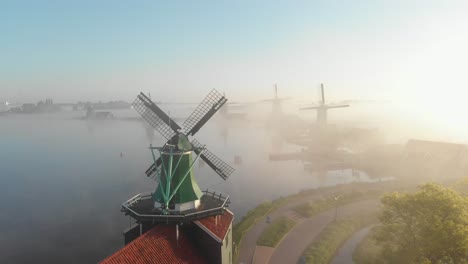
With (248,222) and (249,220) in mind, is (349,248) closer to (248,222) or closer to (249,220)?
(248,222)

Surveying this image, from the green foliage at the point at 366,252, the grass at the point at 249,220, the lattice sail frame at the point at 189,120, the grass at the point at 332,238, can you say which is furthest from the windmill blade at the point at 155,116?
the green foliage at the point at 366,252

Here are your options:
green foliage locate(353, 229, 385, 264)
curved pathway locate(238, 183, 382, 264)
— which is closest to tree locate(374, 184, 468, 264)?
green foliage locate(353, 229, 385, 264)

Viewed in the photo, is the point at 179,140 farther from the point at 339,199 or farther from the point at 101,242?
the point at 339,199

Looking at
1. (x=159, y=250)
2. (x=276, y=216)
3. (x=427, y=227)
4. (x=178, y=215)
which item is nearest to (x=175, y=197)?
(x=178, y=215)

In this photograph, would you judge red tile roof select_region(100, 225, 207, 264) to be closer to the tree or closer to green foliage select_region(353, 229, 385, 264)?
the tree

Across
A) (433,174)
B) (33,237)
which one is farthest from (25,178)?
(433,174)

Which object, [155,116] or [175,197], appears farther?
[155,116]

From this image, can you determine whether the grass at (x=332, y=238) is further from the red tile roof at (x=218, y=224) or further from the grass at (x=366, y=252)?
the red tile roof at (x=218, y=224)
